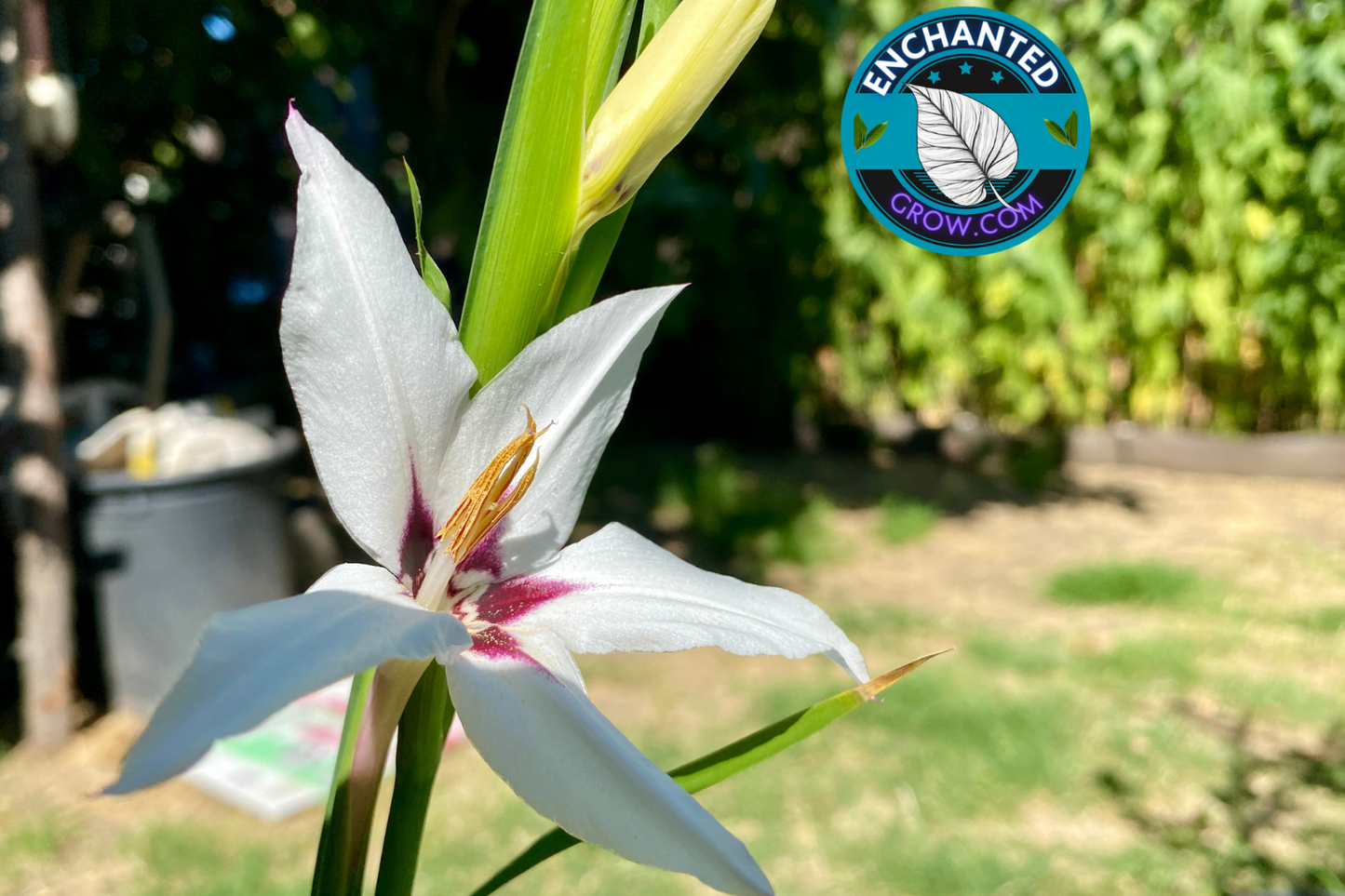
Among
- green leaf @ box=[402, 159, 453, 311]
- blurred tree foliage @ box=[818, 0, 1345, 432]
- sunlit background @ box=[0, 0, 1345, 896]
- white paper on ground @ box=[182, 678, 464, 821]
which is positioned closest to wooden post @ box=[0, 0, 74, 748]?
sunlit background @ box=[0, 0, 1345, 896]

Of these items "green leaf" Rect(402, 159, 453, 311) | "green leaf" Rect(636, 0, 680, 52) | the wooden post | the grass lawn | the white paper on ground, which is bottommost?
the white paper on ground

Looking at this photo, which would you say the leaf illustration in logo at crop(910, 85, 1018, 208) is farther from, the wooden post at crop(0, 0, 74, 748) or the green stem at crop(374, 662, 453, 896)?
the wooden post at crop(0, 0, 74, 748)

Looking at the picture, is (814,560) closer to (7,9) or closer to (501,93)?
(501,93)

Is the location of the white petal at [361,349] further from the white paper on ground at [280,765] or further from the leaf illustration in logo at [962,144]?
the white paper on ground at [280,765]

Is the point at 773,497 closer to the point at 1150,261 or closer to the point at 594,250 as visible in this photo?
the point at 1150,261

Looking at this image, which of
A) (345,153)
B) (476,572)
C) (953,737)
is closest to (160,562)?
(345,153)

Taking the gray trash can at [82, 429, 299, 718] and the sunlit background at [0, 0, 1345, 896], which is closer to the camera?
the sunlit background at [0, 0, 1345, 896]

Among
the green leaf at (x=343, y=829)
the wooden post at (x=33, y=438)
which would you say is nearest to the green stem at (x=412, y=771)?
the green leaf at (x=343, y=829)
